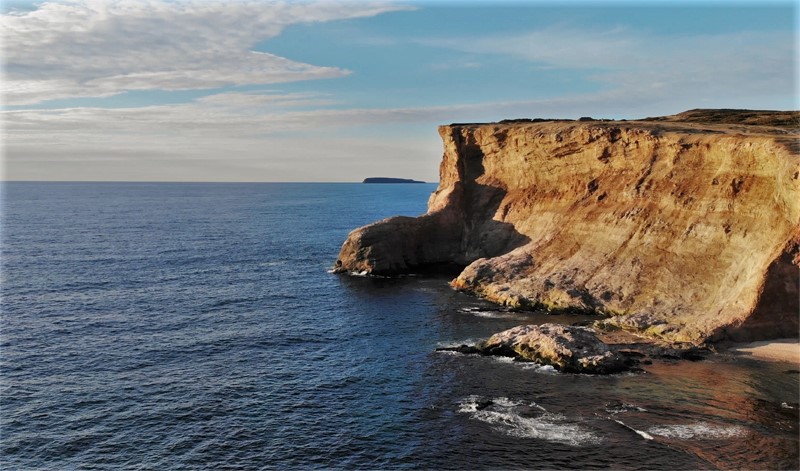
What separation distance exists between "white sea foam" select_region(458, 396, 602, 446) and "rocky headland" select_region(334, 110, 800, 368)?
19598 mm

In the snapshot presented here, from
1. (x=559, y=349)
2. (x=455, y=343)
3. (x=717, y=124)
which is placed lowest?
(x=455, y=343)

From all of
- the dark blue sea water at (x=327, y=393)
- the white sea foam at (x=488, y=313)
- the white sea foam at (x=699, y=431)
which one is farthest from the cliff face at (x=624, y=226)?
the white sea foam at (x=699, y=431)

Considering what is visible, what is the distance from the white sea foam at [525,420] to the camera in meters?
35.6

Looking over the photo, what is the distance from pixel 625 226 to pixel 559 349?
25871 millimetres

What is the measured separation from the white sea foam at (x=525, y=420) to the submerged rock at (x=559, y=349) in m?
8.19

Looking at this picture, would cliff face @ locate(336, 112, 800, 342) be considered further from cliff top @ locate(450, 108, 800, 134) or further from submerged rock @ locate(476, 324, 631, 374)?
submerged rock @ locate(476, 324, 631, 374)

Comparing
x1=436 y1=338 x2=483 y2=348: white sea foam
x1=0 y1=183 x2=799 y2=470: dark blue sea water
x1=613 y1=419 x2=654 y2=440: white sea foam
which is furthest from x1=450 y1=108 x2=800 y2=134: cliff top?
x1=613 y1=419 x2=654 y2=440: white sea foam

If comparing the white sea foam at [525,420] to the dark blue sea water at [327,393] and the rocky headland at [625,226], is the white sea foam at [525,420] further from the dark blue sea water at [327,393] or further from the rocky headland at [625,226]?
the rocky headland at [625,226]

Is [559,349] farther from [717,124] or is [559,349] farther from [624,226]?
[717,124]

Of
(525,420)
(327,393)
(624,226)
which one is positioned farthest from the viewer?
(624,226)

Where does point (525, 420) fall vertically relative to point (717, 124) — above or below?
below

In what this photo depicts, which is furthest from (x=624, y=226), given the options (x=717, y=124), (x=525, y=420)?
(x=525, y=420)

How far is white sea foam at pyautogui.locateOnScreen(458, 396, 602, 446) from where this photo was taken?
117 feet

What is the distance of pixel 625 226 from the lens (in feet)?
222
